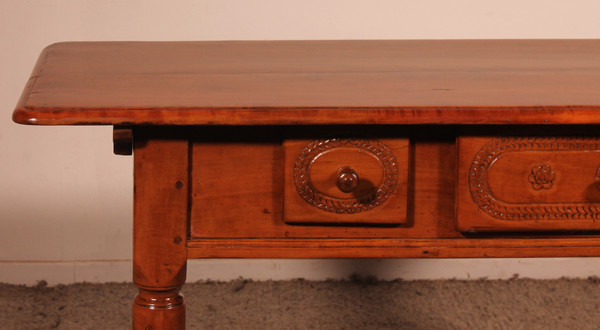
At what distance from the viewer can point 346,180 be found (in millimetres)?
1038

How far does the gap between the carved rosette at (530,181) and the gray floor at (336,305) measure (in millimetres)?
1096

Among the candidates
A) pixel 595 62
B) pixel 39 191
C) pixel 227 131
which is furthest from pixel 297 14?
pixel 227 131

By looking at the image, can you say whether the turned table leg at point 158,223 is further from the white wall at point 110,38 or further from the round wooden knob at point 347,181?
the white wall at point 110,38

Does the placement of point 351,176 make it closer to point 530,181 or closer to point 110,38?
point 530,181

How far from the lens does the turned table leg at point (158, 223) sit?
3.43 feet

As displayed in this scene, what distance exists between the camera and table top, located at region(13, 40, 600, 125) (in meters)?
0.96

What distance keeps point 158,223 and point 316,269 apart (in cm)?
140

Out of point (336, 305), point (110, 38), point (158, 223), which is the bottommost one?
point (336, 305)

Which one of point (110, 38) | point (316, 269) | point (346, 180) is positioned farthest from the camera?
point (316, 269)

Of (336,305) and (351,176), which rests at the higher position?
(351,176)

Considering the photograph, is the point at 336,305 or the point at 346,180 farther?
the point at 336,305

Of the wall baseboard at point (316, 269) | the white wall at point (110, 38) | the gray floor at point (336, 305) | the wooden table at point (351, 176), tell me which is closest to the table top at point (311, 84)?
the wooden table at point (351, 176)

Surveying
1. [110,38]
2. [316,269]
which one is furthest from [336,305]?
[110,38]

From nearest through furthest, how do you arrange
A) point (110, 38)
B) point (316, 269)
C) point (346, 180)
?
point (346, 180)
point (110, 38)
point (316, 269)
